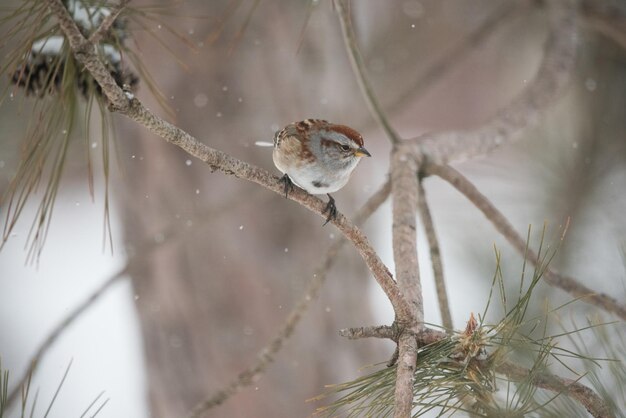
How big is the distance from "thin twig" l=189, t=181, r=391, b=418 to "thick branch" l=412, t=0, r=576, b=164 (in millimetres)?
207

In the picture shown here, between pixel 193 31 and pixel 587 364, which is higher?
pixel 193 31

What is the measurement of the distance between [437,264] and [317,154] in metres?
0.42

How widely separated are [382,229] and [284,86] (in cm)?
203

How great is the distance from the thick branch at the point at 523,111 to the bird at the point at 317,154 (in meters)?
0.22

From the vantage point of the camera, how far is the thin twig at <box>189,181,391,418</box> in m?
1.69

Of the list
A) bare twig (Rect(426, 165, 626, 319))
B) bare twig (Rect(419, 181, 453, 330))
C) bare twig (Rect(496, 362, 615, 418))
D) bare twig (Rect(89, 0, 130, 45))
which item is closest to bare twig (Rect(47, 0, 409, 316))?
bare twig (Rect(89, 0, 130, 45))

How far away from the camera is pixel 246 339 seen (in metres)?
2.82

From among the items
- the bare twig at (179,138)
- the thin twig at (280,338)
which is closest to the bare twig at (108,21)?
the bare twig at (179,138)

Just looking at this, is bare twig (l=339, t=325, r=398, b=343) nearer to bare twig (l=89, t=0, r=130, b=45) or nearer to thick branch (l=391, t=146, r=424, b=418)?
thick branch (l=391, t=146, r=424, b=418)

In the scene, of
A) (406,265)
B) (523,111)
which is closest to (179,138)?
(406,265)

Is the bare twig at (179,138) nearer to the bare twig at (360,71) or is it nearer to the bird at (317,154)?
the bird at (317,154)

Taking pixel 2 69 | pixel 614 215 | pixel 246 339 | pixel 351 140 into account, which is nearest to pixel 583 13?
pixel 614 215

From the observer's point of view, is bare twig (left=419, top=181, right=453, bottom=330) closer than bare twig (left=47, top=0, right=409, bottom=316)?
No

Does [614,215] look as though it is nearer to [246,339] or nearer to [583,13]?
[583,13]
